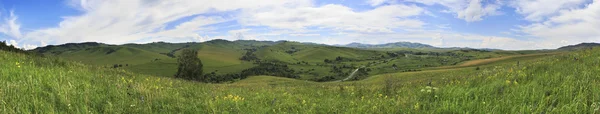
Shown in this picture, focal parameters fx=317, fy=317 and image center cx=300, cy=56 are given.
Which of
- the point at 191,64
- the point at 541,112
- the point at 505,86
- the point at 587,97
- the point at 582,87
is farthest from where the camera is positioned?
the point at 191,64

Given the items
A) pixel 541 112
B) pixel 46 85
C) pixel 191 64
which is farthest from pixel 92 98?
pixel 191 64

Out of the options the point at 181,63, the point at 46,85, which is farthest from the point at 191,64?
the point at 46,85

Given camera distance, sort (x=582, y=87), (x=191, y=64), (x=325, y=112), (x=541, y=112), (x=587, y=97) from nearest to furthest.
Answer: (x=541, y=112) < (x=587, y=97) < (x=582, y=87) < (x=325, y=112) < (x=191, y=64)

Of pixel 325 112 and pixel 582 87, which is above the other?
pixel 582 87

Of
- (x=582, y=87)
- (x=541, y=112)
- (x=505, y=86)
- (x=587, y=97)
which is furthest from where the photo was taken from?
(x=505, y=86)

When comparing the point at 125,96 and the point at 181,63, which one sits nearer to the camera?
the point at 125,96

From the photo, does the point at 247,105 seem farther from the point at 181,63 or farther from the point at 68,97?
the point at 181,63

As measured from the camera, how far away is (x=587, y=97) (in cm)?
589

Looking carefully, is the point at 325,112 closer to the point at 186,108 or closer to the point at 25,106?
the point at 186,108

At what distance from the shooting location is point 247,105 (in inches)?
288

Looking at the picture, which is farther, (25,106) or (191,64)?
(191,64)

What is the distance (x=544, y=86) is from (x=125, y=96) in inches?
379

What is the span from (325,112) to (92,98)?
4.88 metres

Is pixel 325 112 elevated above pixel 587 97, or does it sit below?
below
